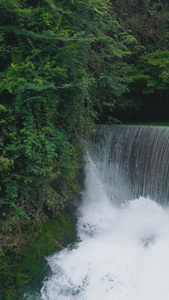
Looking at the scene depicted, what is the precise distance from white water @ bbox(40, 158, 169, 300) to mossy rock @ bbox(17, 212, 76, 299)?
0.15m

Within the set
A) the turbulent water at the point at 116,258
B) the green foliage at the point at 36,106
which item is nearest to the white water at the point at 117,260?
the turbulent water at the point at 116,258

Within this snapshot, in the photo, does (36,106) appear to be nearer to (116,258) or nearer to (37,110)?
(37,110)

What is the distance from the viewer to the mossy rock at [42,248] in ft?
18.2

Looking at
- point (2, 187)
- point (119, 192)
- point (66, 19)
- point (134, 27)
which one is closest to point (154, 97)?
point (134, 27)

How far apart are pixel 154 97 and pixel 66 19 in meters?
4.32

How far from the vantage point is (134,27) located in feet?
36.3

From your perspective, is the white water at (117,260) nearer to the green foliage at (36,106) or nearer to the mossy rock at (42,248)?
the mossy rock at (42,248)

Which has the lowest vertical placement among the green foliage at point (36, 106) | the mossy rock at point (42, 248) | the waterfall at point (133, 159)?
the mossy rock at point (42, 248)

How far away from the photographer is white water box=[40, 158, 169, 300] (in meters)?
5.22

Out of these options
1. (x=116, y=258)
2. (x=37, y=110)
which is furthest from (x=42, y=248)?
(x=37, y=110)

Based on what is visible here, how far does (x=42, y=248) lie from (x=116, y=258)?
1.24 m

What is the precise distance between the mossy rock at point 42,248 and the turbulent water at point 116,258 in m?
0.15

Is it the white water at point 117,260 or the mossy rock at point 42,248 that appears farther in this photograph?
the mossy rock at point 42,248

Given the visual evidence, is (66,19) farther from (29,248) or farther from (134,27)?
(134,27)
